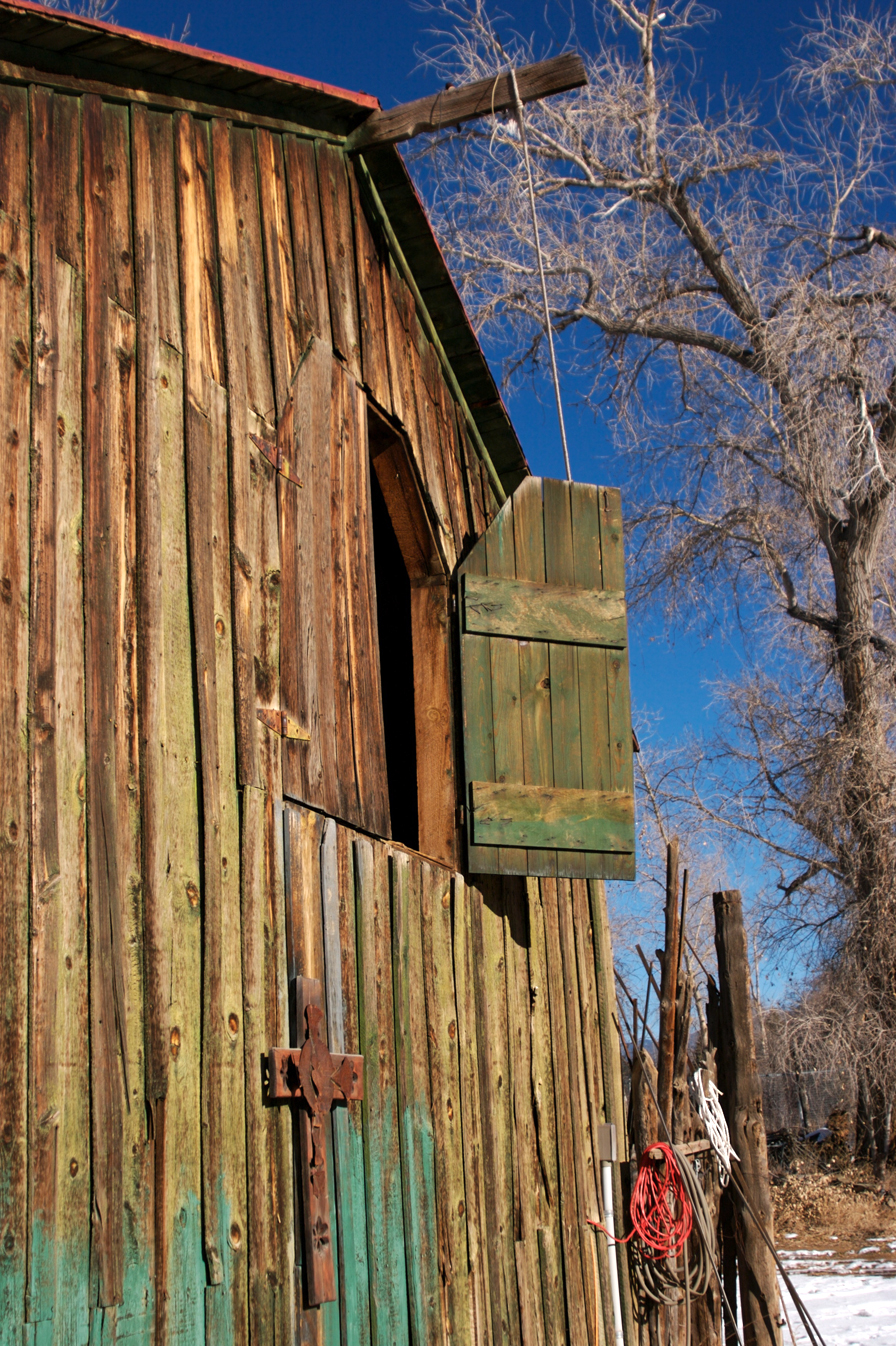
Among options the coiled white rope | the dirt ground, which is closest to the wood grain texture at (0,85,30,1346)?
the coiled white rope

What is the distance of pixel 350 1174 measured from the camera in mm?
4746

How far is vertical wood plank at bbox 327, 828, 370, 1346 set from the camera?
15.2ft

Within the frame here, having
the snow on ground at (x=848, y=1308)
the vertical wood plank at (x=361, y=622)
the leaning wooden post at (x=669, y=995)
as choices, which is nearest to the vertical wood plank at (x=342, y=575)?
the vertical wood plank at (x=361, y=622)

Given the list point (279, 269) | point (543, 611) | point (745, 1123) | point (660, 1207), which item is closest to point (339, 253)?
point (279, 269)

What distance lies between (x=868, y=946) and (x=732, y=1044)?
476 inches

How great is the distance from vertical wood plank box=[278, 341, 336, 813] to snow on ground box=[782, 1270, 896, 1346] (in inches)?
320

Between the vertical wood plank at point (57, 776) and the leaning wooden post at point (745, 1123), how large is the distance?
512 cm

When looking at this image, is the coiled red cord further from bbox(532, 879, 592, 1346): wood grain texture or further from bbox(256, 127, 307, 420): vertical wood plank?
bbox(256, 127, 307, 420): vertical wood plank

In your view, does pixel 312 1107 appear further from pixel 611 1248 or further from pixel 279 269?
pixel 279 269

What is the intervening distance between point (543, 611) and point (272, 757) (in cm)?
182

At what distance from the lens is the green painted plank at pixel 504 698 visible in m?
5.85

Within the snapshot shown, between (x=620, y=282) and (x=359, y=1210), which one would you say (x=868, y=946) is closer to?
(x=620, y=282)

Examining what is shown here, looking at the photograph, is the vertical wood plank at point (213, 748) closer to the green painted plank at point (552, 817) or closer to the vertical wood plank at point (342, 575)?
the vertical wood plank at point (342, 575)

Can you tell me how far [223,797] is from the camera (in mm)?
4461
